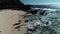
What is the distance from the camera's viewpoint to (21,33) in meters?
17.3

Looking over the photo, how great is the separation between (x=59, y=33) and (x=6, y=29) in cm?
643

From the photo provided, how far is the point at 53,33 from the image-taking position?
18.5m

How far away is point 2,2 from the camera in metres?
51.4

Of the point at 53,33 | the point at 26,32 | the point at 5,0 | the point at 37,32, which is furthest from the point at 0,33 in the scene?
the point at 5,0

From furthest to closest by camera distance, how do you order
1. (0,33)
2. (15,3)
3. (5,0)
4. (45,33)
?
1. (15,3)
2. (5,0)
3. (45,33)
4. (0,33)

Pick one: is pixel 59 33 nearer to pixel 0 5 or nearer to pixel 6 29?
pixel 6 29

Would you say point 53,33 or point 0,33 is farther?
point 53,33

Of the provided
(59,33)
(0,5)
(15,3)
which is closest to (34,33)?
(59,33)

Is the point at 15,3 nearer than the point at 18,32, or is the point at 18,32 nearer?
the point at 18,32

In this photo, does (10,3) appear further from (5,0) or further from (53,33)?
(53,33)

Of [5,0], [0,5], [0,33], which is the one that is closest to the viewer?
[0,33]

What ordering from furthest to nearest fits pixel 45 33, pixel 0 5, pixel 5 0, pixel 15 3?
pixel 15 3 < pixel 5 0 < pixel 0 5 < pixel 45 33

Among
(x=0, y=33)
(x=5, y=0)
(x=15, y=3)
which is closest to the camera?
(x=0, y=33)

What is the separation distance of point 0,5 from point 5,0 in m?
4.95
